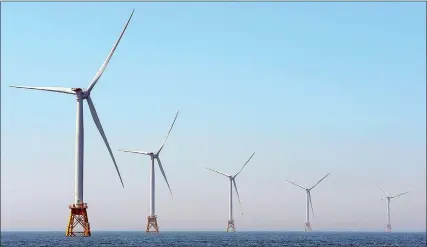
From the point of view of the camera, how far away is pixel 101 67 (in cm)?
12656

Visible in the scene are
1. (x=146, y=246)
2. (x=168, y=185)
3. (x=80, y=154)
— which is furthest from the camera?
(x=168, y=185)

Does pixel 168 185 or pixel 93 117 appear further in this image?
pixel 168 185

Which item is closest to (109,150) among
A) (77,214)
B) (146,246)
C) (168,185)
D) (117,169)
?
(117,169)

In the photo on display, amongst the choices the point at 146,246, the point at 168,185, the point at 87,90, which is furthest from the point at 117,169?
the point at 168,185

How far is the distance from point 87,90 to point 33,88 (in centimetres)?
1020

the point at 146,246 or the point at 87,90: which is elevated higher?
the point at 87,90

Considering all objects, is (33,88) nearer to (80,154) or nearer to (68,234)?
(80,154)

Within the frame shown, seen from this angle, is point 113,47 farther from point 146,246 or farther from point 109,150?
point 146,246

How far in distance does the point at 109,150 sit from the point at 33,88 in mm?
23742

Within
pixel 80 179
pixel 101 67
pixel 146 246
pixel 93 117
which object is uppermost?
pixel 101 67

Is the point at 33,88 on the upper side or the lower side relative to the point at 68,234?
upper

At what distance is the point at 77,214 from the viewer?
123 meters

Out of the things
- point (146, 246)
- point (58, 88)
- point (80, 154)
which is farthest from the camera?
point (146, 246)

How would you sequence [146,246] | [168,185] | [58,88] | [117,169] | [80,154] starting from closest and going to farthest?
[117,169] < [80,154] < [58,88] < [146,246] < [168,185]
